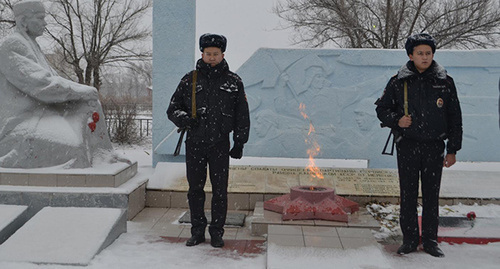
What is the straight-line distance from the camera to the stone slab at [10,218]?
12.3 ft

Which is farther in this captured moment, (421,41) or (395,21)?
(395,21)

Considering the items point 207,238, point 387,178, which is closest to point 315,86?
point 387,178

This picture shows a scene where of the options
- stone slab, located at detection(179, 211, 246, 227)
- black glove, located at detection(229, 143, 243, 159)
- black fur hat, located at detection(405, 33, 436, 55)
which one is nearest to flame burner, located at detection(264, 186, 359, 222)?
stone slab, located at detection(179, 211, 246, 227)

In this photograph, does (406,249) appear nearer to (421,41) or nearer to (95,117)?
(421,41)

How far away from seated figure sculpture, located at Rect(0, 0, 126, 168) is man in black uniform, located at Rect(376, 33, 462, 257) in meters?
3.16

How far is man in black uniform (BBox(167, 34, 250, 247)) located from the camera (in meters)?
3.60

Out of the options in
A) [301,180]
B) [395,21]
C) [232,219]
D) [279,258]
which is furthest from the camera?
[395,21]

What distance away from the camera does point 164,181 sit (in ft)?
18.5

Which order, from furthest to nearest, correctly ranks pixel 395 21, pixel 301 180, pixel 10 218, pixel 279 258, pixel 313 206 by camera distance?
pixel 395 21
pixel 301 180
pixel 313 206
pixel 10 218
pixel 279 258

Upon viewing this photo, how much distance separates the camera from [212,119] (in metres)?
3.60

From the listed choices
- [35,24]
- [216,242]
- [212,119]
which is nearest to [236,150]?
[212,119]

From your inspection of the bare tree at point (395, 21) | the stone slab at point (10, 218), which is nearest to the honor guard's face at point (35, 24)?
the stone slab at point (10, 218)

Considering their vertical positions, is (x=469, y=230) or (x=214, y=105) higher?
(x=214, y=105)

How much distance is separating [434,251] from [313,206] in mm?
1264
